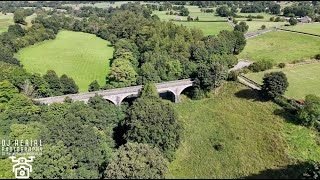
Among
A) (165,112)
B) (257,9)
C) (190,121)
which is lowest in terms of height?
(190,121)

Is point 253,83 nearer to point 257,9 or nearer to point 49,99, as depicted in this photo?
point 49,99

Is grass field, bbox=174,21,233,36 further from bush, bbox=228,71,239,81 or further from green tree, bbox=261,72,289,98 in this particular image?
green tree, bbox=261,72,289,98

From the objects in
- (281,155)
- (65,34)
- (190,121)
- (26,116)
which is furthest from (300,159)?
(65,34)

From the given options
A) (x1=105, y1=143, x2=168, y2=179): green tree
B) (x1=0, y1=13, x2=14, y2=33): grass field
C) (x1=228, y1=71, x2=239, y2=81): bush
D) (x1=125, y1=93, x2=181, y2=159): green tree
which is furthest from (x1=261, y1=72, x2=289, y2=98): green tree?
(x1=0, y1=13, x2=14, y2=33): grass field

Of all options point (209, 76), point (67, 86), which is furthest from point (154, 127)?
point (67, 86)

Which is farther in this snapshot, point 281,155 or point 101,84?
point 101,84

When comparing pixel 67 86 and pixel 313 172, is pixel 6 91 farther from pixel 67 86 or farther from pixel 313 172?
pixel 313 172

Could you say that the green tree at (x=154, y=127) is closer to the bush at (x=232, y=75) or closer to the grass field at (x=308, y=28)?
the bush at (x=232, y=75)
